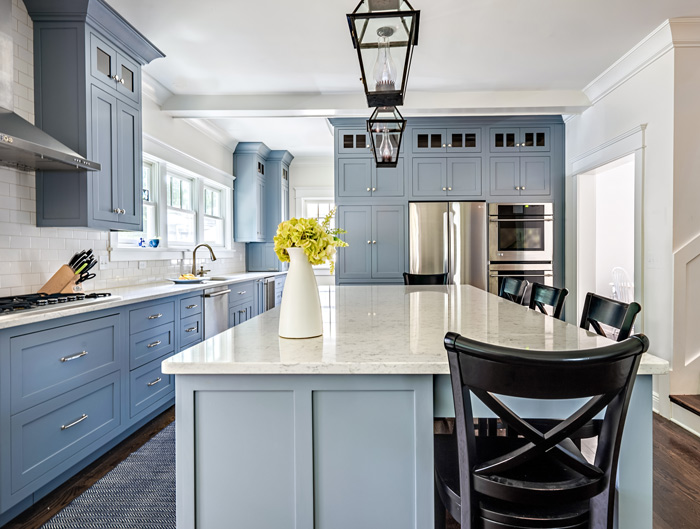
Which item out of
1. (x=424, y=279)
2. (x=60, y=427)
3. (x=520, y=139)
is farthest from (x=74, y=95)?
(x=520, y=139)

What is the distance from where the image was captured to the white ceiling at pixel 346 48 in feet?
9.15

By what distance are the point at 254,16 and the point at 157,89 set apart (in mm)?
1548

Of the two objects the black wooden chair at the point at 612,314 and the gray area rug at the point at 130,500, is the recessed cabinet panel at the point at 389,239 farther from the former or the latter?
the black wooden chair at the point at 612,314

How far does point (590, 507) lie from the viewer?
92 centimetres

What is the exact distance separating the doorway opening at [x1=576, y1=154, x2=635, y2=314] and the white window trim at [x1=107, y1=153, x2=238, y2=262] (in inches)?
172

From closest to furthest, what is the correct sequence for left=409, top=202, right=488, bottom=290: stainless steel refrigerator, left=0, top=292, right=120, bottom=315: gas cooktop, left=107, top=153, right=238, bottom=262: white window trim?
left=0, top=292, right=120, bottom=315: gas cooktop
left=107, top=153, right=238, bottom=262: white window trim
left=409, top=202, right=488, bottom=290: stainless steel refrigerator

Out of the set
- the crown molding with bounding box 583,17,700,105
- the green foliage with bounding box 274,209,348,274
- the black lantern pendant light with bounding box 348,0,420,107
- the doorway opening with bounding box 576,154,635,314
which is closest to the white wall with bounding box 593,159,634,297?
the doorway opening with bounding box 576,154,635,314

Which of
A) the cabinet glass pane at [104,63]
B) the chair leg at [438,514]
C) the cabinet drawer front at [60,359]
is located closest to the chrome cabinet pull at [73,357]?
Answer: the cabinet drawer front at [60,359]

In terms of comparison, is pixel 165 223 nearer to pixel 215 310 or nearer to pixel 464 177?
pixel 215 310

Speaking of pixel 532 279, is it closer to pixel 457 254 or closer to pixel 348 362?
pixel 457 254

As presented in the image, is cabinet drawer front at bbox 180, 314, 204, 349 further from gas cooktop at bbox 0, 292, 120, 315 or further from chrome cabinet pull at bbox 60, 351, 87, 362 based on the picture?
chrome cabinet pull at bbox 60, 351, 87, 362

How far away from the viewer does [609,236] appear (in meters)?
5.86

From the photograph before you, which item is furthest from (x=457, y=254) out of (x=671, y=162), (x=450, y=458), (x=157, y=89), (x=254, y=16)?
(x=450, y=458)

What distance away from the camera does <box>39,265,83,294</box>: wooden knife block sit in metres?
2.53
